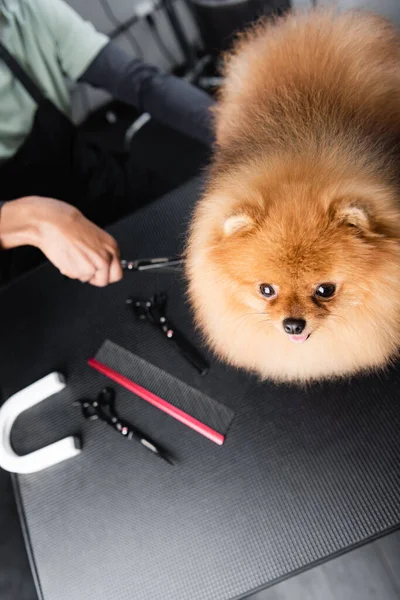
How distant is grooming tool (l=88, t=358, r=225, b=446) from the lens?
92 cm

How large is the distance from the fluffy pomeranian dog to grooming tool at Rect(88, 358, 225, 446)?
0.15m

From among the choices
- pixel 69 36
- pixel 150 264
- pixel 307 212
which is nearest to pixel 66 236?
pixel 150 264

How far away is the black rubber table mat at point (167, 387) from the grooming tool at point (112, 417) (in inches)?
2.6

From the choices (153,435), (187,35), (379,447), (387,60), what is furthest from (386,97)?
(187,35)

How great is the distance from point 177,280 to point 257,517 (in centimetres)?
55

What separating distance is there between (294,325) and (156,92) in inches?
32.3

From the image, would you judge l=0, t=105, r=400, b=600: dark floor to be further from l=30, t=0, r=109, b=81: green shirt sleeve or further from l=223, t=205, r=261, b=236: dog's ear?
l=223, t=205, r=261, b=236: dog's ear

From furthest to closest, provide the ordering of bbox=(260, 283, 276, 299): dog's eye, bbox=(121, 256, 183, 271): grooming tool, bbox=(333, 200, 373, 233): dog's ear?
bbox=(121, 256, 183, 271): grooming tool, bbox=(260, 283, 276, 299): dog's eye, bbox=(333, 200, 373, 233): dog's ear

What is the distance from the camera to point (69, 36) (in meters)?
1.23

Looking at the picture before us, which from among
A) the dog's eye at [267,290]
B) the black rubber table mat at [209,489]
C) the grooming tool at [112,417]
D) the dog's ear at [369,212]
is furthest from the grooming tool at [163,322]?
the dog's ear at [369,212]

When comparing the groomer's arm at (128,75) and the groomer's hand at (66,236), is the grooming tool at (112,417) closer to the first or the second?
the groomer's hand at (66,236)

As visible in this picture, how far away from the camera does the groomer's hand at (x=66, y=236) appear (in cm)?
95

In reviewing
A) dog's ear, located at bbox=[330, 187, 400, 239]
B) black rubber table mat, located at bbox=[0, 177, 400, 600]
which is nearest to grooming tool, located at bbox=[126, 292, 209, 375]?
black rubber table mat, located at bbox=[0, 177, 400, 600]

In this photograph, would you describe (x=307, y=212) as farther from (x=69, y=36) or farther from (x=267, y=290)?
(x=69, y=36)
